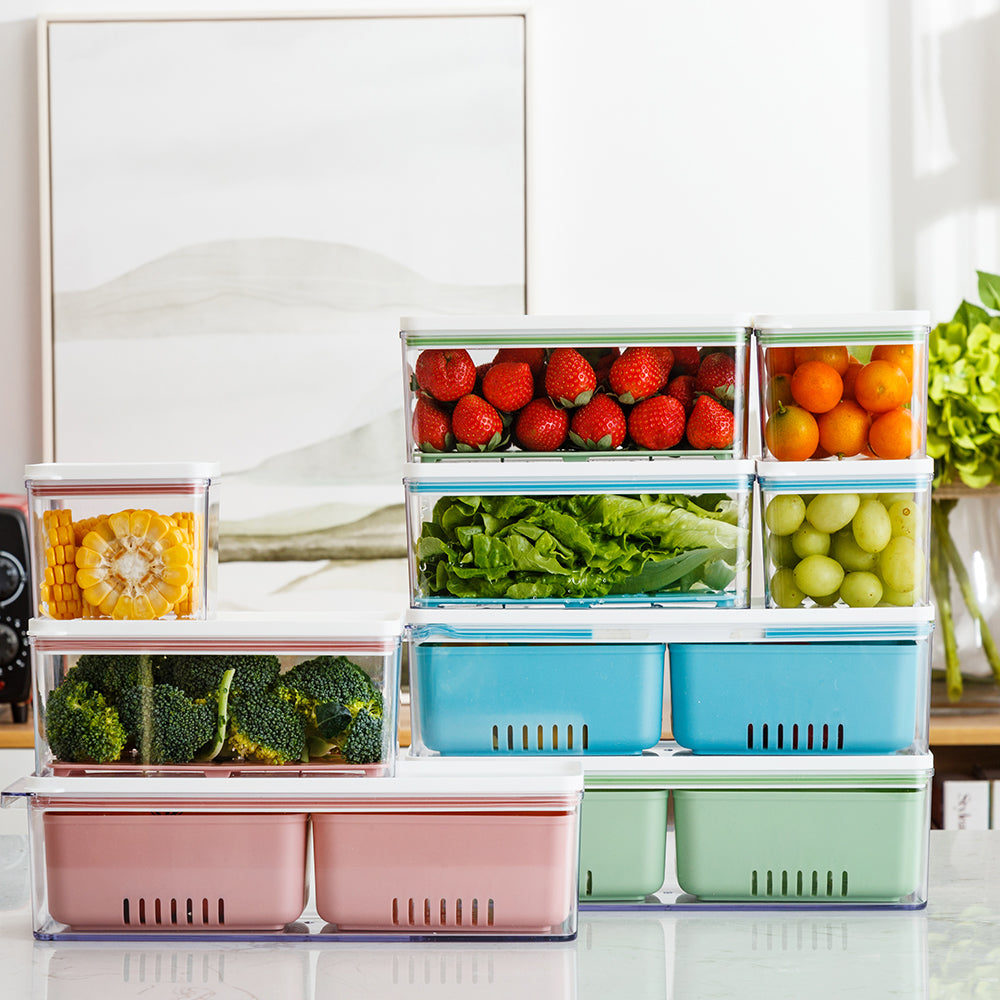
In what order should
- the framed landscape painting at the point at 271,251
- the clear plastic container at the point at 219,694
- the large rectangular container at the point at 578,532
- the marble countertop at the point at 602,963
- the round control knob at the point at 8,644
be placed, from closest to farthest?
1. the marble countertop at the point at 602,963
2. the clear plastic container at the point at 219,694
3. the large rectangular container at the point at 578,532
4. the round control knob at the point at 8,644
5. the framed landscape painting at the point at 271,251

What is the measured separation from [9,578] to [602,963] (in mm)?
1452

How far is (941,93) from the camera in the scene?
2.30 m

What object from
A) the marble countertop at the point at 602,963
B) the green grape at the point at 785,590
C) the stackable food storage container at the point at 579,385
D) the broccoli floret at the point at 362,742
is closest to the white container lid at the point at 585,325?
the stackable food storage container at the point at 579,385

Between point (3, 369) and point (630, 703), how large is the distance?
5.69 ft

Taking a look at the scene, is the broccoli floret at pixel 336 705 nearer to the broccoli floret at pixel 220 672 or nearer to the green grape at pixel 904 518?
the broccoli floret at pixel 220 672

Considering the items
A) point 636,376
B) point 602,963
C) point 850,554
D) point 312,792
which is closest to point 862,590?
point 850,554

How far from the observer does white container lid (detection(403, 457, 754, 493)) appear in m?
1.06

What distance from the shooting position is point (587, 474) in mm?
1063

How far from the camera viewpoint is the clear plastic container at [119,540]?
100 cm

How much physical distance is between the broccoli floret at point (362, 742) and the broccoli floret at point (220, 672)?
0.07 metres

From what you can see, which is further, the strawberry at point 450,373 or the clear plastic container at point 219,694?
the strawberry at point 450,373

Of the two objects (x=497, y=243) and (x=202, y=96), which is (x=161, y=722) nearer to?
(x=497, y=243)

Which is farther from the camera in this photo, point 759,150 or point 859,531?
point 759,150

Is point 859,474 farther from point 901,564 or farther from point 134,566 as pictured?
point 134,566
